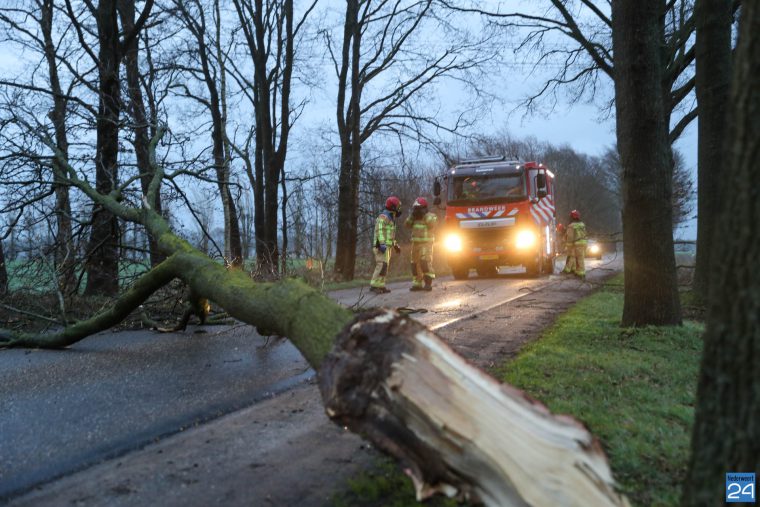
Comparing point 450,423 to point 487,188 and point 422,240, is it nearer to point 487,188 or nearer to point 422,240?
point 422,240

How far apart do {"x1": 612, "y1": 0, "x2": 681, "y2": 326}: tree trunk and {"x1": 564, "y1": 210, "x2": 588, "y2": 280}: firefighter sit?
8.80m

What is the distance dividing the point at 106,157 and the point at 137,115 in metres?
1.12

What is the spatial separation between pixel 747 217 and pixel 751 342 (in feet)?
1.07

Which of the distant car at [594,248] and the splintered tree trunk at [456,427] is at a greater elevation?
the distant car at [594,248]

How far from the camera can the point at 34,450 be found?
3.08 m

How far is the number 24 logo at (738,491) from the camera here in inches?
57.0

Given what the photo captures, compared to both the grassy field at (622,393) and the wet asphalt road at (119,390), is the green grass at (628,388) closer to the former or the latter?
the grassy field at (622,393)

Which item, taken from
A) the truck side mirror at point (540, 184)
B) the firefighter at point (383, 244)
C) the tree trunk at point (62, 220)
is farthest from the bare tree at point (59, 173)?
the truck side mirror at point (540, 184)

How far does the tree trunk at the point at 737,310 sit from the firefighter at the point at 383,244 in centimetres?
926

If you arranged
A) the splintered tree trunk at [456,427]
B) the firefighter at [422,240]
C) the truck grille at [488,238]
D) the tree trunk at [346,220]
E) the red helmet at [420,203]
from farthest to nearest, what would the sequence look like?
the tree trunk at [346,220] → the truck grille at [488,238] → the firefighter at [422,240] → the red helmet at [420,203] → the splintered tree trunk at [456,427]

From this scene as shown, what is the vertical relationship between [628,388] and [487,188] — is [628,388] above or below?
below

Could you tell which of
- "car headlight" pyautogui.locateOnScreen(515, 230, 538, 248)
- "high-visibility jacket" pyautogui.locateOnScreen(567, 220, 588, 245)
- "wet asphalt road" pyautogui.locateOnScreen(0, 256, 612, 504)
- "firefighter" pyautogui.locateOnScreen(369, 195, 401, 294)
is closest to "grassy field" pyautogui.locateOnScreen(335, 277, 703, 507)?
"wet asphalt road" pyautogui.locateOnScreen(0, 256, 612, 504)

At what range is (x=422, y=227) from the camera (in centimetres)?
1178

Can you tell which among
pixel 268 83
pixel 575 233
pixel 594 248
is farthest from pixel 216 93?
pixel 594 248
